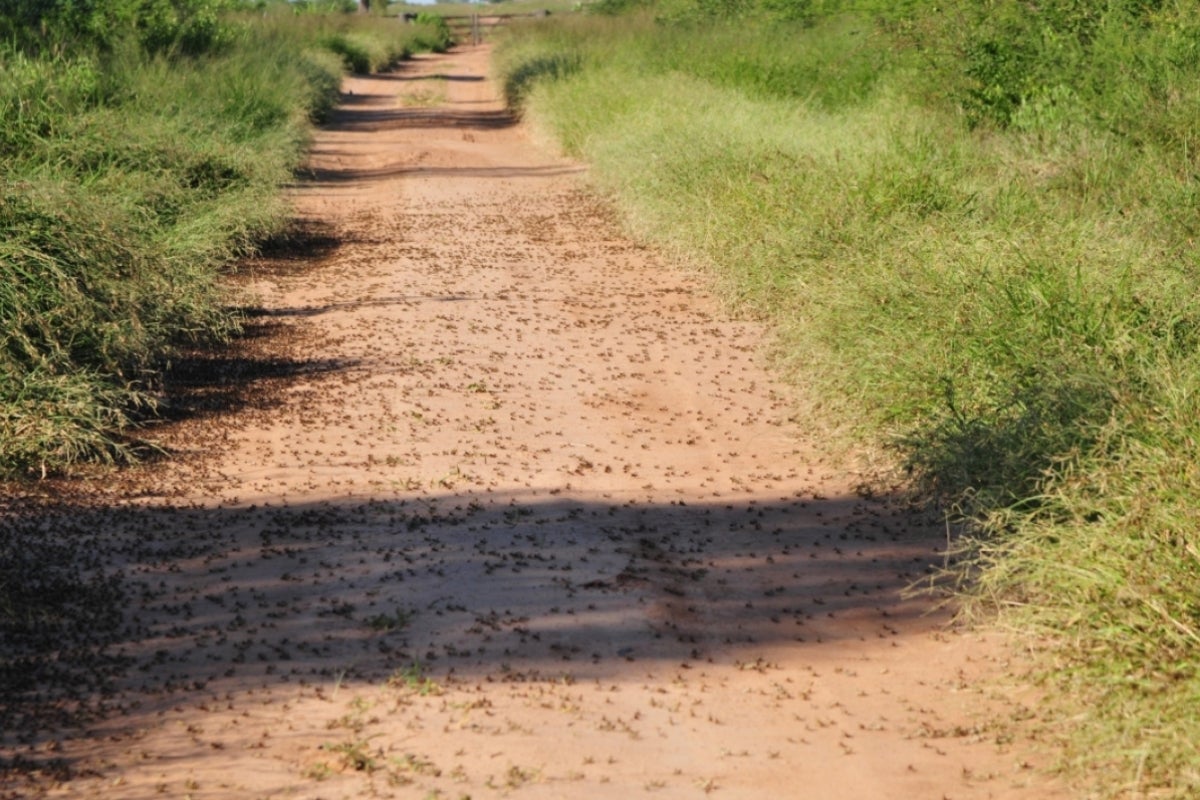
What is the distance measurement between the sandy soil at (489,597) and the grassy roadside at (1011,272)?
0.30 m

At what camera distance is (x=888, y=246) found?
28.0 feet

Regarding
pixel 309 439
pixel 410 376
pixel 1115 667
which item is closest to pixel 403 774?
pixel 1115 667

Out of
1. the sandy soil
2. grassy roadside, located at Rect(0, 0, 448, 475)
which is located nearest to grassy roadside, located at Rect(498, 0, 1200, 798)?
the sandy soil

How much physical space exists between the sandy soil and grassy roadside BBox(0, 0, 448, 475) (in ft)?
1.16

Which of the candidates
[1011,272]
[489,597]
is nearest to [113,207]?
[489,597]

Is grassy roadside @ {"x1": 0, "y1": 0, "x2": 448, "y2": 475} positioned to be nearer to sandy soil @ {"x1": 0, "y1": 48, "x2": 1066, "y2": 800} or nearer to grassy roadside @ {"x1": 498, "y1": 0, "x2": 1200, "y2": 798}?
sandy soil @ {"x1": 0, "y1": 48, "x2": 1066, "y2": 800}

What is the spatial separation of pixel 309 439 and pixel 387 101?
2378 centimetres

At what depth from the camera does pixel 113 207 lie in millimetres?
8398

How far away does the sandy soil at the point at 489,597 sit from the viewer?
4031mm

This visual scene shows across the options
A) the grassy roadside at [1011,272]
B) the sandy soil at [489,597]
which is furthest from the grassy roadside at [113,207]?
the grassy roadside at [1011,272]

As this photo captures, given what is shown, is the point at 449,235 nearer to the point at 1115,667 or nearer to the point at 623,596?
the point at 623,596

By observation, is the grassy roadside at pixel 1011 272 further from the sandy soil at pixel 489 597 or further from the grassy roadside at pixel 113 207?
the grassy roadside at pixel 113 207

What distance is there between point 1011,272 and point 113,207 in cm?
454

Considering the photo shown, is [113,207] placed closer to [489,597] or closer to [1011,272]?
[489,597]
